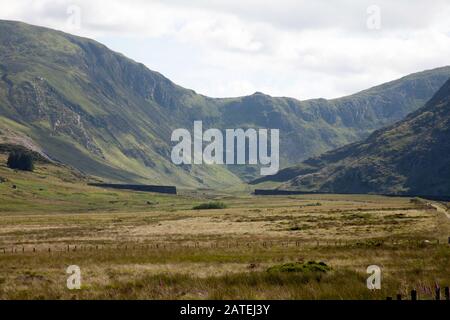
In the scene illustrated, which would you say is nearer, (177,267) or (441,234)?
(177,267)

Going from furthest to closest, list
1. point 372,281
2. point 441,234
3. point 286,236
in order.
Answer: point 286,236 → point 441,234 → point 372,281

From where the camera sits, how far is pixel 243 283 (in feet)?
107

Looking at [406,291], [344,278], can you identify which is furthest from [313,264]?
[406,291]

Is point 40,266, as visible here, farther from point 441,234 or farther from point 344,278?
point 441,234

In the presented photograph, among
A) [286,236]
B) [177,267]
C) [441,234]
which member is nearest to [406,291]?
[177,267]
